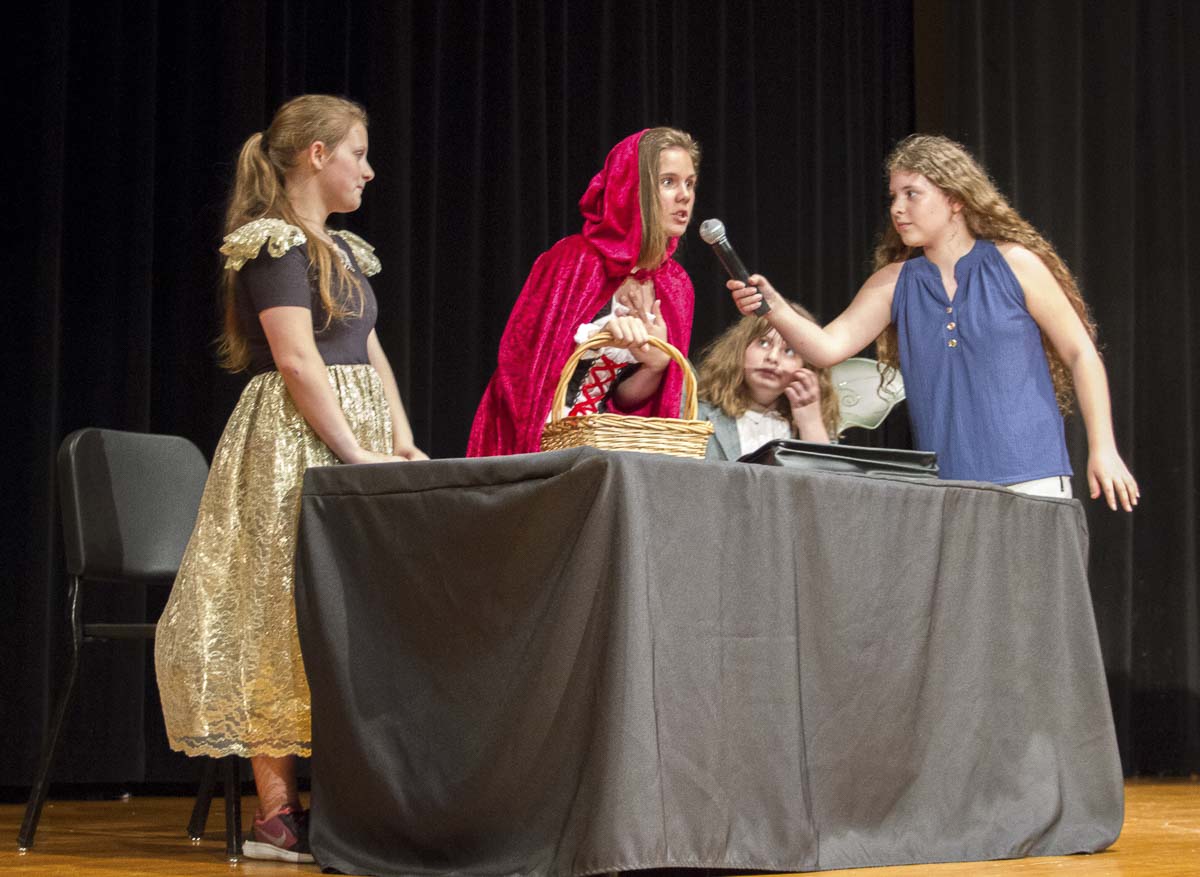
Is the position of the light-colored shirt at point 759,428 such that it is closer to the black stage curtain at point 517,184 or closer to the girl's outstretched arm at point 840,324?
the girl's outstretched arm at point 840,324

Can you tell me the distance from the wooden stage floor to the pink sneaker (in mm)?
32

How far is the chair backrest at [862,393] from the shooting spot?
3992mm

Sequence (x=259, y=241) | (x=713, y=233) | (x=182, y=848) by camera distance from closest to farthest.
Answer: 1. (x=713, y=233)
2. (x=259, y=241)
3. (x=182, y=848)

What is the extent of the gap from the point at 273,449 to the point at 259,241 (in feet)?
1.17

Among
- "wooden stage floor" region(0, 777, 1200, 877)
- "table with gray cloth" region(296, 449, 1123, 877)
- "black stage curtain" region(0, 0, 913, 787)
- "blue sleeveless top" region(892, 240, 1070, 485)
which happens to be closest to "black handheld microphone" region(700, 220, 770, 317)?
"table with gray cloth" region(296, 449, 1123, 877)

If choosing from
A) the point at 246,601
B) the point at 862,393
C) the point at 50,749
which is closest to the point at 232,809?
the point at 246,601

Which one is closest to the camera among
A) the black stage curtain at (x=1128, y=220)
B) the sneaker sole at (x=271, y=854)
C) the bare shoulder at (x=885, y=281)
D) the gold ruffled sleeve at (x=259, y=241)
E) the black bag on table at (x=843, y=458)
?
the black bag on table at (x=843, y=458)

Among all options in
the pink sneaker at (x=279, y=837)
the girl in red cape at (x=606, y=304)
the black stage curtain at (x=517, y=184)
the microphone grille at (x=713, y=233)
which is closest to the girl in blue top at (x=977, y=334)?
the girl in red cape at (x=606, y=304)

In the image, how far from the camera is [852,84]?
5430mm

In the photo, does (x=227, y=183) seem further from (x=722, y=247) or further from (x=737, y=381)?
(x=722, y=247)

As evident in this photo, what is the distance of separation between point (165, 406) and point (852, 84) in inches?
107

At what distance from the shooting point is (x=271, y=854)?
2510 mm

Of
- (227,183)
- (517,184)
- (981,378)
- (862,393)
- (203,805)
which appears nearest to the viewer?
(981,378)

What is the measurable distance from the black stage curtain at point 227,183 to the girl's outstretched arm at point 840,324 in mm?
1562
